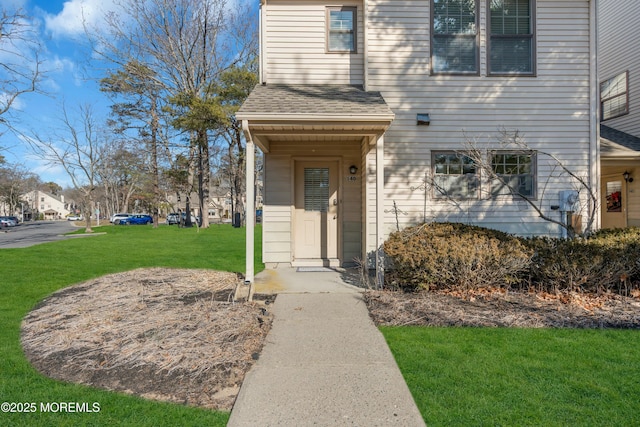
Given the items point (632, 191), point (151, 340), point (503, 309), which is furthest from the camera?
point (632, 191)

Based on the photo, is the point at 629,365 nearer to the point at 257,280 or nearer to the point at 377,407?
the point at 377,407

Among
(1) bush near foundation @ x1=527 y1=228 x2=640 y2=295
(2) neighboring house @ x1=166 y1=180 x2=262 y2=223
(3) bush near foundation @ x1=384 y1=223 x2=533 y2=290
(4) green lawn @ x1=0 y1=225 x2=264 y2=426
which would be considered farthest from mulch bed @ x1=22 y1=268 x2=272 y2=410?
Result: (2) neighboring house @ x1=166 y1=180 x2=262 y2=223

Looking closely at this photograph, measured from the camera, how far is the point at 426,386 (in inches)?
107

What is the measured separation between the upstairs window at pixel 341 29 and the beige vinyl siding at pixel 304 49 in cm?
9

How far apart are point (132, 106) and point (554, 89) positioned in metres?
25.4

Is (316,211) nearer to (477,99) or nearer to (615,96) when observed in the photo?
(477,99)

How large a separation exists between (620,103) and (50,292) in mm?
14205

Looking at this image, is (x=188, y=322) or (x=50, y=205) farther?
(x=50, y=205)

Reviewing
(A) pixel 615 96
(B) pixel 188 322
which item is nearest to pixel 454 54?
(B) pixel 188 322

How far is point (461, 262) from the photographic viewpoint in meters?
4.94

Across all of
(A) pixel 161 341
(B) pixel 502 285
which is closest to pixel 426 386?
(A) pixel 161 341

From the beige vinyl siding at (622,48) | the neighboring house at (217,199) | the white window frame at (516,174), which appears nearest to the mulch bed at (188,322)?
the white window frame at (516,174)

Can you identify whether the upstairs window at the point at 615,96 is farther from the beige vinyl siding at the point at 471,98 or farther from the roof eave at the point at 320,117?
the roof eave at the point at 320,117

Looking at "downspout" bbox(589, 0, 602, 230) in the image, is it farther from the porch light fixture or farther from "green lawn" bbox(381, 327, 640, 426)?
"green lawn" bbox(381, 327, 640, 426)
